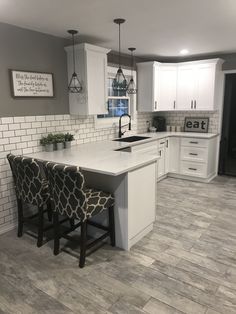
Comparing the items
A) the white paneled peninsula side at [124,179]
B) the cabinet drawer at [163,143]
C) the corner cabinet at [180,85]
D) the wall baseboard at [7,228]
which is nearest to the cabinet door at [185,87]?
the corner cabinet at [180,85]

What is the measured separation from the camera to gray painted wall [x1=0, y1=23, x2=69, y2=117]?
9.16 ft

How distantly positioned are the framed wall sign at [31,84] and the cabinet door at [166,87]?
242 cm

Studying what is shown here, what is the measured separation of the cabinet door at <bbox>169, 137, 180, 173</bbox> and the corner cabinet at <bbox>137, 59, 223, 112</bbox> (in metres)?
0.69

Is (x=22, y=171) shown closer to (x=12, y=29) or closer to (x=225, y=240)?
(x=12, y=29)

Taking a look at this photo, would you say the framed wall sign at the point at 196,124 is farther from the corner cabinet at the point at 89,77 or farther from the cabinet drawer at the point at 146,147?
the corner cabinet at the point at 89,77

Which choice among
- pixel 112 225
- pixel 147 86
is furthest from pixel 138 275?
pixel 147 86

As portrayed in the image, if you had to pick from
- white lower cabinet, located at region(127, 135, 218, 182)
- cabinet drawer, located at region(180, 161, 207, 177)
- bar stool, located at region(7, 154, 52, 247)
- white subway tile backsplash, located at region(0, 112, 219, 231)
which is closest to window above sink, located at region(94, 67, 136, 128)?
white subway tile backsplash, located at region(0, 112, 219, 231)

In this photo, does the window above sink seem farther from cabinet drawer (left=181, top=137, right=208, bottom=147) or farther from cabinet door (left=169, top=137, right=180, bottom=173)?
cabinet drawer (left=181, top=137, right=208, bottom=147)

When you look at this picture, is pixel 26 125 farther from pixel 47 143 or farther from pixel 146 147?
pixel 146 147

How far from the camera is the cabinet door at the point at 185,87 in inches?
191

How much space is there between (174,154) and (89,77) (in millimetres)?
2426

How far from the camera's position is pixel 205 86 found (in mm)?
4734

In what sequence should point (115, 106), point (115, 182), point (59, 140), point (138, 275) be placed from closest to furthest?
point (138, 275), point (115, 182), point (59, 140), point (115, 106)

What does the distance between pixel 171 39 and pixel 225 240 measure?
2739 millimetres
